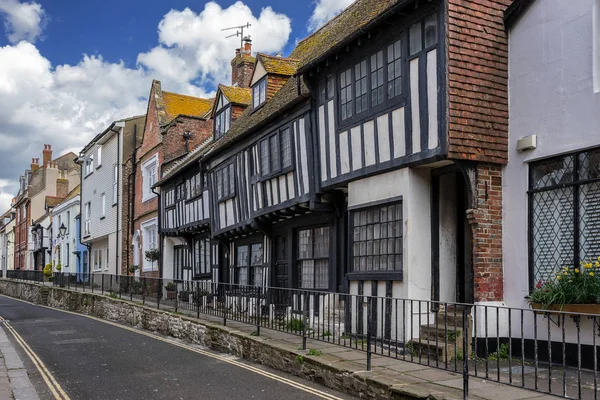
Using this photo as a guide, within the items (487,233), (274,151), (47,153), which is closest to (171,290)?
(274,151)

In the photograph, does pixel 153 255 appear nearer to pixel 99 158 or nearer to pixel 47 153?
pixel 99 158

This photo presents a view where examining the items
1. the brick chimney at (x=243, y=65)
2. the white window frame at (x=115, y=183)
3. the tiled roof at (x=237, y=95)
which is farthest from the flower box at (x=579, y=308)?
the white window frame at (x=115, y=183)

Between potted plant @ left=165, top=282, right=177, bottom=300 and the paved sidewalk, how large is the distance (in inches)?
164

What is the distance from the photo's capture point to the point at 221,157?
18891 mm

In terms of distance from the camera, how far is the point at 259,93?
1812cm

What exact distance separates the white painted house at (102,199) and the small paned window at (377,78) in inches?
899

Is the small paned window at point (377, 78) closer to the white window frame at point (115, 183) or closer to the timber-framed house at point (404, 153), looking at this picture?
the timber-framed house at point (404, 153)

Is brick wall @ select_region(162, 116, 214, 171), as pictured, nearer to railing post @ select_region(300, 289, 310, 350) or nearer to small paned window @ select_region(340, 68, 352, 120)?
small paned window @ select_region(340, 68, 352, 120)

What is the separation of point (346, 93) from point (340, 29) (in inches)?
140

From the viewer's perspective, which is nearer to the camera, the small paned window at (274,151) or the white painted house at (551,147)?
the white painted house at (551,147)

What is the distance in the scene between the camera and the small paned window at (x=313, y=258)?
1416 cm

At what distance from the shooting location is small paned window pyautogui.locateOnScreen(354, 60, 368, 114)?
1149 cm

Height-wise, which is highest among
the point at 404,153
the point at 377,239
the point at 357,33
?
the point at 357,33

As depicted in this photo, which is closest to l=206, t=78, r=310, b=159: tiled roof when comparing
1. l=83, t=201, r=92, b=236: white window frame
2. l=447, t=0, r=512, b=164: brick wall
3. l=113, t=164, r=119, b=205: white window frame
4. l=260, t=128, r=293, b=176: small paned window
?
l=260, t=128, r=293, b=176: small paned window
